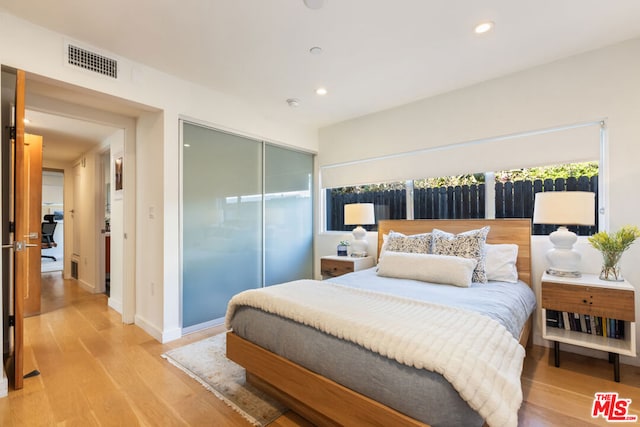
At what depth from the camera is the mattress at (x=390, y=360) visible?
1.12 meters

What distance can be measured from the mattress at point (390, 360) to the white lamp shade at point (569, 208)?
623mm

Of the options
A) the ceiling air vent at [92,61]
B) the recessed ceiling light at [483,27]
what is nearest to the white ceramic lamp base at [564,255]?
the recessed ceiling light at [483,27]

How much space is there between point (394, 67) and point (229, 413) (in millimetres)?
2982

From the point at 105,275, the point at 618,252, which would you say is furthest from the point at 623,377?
the point at 105,275

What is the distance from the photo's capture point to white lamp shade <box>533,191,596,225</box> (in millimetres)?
2273

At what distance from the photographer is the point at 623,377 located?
2.13 m

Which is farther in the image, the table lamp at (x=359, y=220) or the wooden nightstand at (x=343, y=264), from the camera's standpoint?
the table lamp at (x=359, y=220)

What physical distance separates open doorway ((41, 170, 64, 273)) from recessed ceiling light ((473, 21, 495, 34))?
9.74 m

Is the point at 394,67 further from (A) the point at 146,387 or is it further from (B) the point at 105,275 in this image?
(B) the point at 105,275

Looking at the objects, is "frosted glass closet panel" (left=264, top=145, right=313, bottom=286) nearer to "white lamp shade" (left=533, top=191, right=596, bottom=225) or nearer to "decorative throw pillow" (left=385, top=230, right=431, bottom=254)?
"decorative throw pillow" (left=385, top=230, right=431, bottom=254)

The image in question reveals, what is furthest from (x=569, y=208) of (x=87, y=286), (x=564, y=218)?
(x=87, y=286)

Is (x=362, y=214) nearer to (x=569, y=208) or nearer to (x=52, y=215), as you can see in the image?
(x=569, y=208)

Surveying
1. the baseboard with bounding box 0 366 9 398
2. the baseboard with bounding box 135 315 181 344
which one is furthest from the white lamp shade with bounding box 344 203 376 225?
the baseboard with bounding box 0 366 9 398

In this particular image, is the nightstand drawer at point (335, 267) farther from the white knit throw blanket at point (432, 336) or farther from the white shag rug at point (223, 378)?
the white knit throw blanket at point (432, 336)
